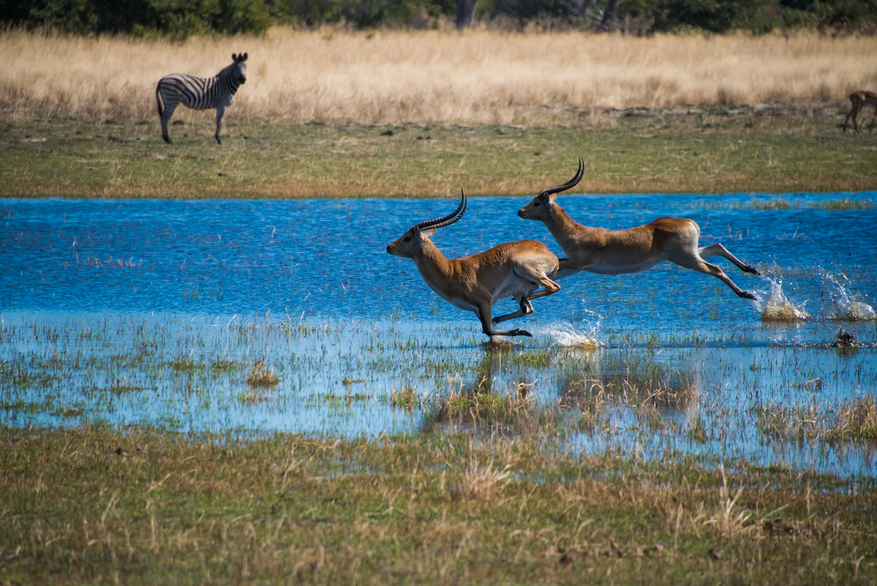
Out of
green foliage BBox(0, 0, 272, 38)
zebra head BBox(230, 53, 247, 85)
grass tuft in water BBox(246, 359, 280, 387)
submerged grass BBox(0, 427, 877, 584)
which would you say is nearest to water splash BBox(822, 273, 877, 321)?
submerged grass BBox(0, 427, 877, 584)

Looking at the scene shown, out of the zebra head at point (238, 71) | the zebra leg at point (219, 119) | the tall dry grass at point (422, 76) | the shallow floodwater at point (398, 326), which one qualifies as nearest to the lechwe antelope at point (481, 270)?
the shallow floodwater at point (398, 326)

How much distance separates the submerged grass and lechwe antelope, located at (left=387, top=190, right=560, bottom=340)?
329cm

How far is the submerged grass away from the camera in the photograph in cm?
408

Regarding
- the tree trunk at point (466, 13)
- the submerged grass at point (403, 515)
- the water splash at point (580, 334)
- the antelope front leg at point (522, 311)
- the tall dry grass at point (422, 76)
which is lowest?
the tree trunk at point (466, 13)

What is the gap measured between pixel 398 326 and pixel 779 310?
3688mm

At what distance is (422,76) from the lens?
23672mm

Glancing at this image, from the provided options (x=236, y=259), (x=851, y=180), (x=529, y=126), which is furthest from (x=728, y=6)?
(x=236, y=259)

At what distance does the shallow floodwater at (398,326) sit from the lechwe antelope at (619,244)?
53cm

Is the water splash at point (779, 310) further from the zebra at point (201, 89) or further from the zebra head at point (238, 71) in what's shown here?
the zebra head at point (238, 71)

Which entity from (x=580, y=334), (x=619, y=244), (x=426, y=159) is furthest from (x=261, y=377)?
(x=426, y=159)

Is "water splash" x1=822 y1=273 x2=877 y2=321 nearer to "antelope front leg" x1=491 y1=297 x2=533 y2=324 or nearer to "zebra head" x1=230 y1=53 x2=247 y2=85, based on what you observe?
"antelope front leg" x1=491 y1=297 x2=533 y2=324

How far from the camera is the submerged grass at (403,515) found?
408 centimetres

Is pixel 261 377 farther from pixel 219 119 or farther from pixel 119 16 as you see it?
pixel 119 16

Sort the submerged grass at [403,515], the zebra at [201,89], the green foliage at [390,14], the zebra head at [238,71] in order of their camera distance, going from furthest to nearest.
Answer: the green foliage at [390,14] → the zebra head at [238,71] → the zebra at [201,89] → the submerged grass at [403,515]
